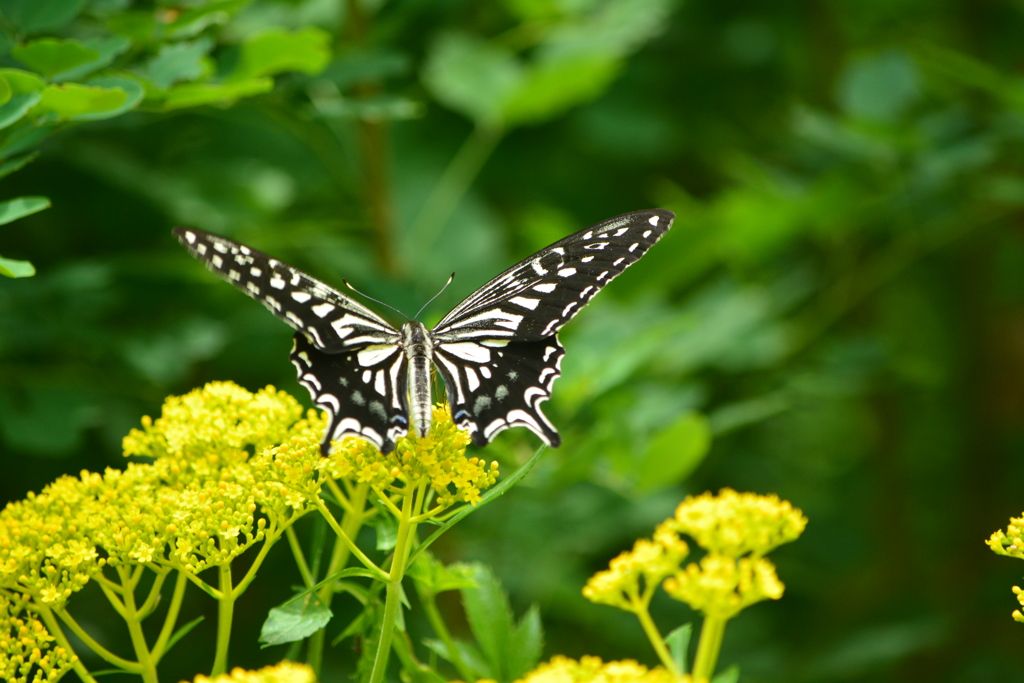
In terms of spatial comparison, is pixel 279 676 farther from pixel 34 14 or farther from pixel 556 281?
pixel 34 14

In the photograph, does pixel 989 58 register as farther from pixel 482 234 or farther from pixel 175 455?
pixel 175 455

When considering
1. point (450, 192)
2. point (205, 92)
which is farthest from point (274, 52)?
point (450, 192)

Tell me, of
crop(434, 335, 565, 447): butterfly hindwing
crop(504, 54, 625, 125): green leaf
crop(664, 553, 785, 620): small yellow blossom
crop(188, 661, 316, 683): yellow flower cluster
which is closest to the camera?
crop(188, 661, 316, 683): yellow flower cluster

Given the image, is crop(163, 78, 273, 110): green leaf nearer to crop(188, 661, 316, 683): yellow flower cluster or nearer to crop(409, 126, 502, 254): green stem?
crop(188, 661, 316, 683): yellow flower cluster

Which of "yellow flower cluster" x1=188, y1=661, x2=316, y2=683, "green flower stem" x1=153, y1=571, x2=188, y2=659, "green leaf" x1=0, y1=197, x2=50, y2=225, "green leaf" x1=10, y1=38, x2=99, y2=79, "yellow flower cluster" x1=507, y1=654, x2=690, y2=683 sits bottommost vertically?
"yellow flower cluster" x1=507, y1=654, x2=690, y2=683

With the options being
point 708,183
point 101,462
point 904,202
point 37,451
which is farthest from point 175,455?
point 708,183

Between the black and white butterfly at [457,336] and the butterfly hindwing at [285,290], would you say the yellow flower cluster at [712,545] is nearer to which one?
the black and white butterfly at [457,336]

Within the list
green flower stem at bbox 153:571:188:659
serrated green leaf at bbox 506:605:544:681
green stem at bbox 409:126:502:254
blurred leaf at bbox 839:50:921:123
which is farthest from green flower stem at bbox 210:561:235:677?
blurred leaf at bbox 839:50:921:123

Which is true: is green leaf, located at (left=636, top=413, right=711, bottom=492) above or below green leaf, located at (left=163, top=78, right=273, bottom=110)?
below

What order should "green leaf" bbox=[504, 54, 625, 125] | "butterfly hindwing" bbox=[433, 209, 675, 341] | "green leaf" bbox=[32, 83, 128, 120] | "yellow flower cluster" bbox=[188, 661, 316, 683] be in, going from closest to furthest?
1. "yellow flower cluster" bbox=[188, 661, 316, 683]
2. "green leaf" bbox=[32, 83, 128, 120]
3. "butterfly hindwing" bbox=[433, 209, 675, 341]
4. "green leaf" bbox=[504, 54, 625, 125]
